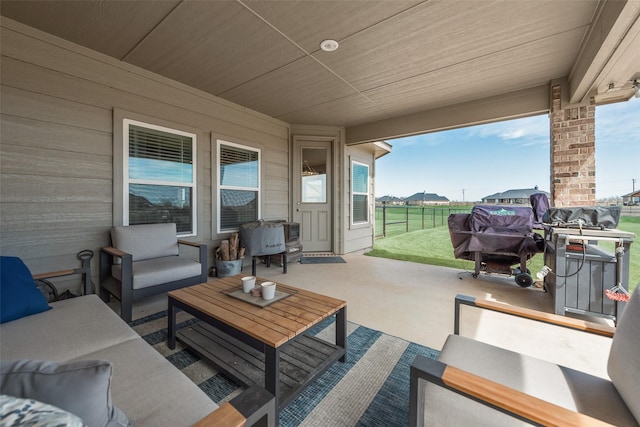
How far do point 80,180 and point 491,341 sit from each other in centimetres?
434

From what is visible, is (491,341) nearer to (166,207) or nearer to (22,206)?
(166,207)

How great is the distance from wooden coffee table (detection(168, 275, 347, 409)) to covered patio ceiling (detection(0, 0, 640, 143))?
2467 millimetres

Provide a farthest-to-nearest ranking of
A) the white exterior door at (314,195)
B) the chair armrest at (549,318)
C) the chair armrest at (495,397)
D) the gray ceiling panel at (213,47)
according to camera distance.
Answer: the white exterior door at (314,195)
the gray ceiling panel at (213,47)
the chair armrest at (549,318)
the chair armrest at (495,397)

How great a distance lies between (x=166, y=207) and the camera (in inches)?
137

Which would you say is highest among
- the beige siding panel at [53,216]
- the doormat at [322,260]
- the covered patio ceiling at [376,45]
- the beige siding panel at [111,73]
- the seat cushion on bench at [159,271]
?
the covered patio ceiling at [376,45]

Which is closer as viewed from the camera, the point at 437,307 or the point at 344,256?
the point at 437,307

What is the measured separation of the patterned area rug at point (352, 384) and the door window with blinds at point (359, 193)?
13.2 ft

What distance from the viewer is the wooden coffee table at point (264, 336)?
1.38 meters

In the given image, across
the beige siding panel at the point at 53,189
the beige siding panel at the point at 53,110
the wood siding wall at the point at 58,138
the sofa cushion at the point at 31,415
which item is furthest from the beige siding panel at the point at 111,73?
the sofa cushion at the point at 31,415

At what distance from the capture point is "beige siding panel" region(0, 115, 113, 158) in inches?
92.4

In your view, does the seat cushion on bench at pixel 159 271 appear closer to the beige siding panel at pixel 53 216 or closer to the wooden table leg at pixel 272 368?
the beige siding panel at pixel 53 216

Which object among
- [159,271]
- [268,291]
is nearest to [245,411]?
[268,291]

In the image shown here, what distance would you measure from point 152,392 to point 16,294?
1426 millimetres

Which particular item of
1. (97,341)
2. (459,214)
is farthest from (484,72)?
(97,341)
